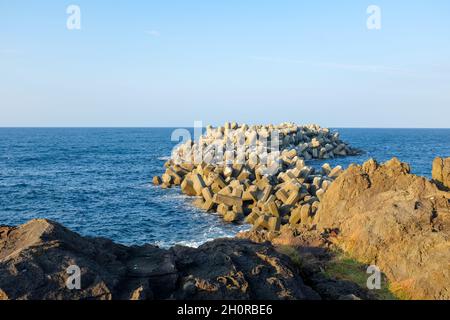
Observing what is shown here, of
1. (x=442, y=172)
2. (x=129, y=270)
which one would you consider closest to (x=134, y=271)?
(x=129, y=270)

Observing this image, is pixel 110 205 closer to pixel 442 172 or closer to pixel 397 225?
pixel 442 172

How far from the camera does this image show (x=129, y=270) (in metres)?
7.29

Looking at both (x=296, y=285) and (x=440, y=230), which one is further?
(x=440, y=230)

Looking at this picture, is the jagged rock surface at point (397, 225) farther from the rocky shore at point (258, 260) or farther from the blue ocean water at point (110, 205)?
the blue ocean water at point (110, 205)

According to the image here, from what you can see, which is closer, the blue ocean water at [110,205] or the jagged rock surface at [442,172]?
the jagged rock surface at [442,172]

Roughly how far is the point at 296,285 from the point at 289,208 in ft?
51.6

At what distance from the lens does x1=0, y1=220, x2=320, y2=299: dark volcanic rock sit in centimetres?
623

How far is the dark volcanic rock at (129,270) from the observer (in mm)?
6227

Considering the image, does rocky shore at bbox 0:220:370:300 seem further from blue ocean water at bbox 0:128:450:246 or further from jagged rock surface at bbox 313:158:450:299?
blue ocean water at bbox 0:128:450:246

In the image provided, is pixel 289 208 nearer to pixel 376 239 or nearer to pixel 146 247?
pixel 376 239

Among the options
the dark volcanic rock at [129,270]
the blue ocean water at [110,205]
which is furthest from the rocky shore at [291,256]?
the blue ocean water at [110,205]

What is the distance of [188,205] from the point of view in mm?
28469

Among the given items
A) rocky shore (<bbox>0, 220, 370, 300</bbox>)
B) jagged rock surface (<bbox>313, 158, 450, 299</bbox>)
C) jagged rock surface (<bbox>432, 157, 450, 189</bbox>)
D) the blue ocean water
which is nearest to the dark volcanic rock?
rocky shore (<bbox>0, 220, 370, 300</bbox>)
